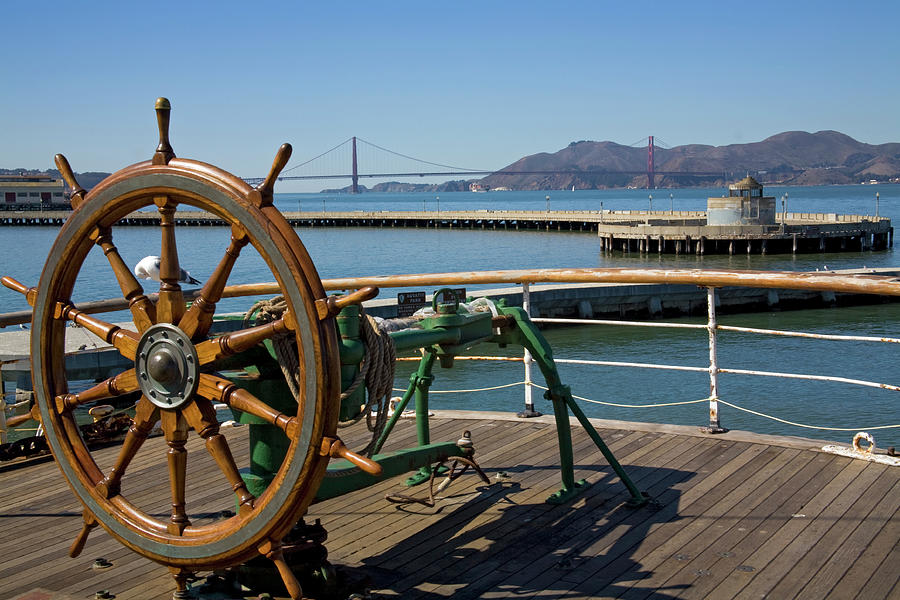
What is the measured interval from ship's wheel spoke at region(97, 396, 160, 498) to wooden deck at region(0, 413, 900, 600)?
361mm

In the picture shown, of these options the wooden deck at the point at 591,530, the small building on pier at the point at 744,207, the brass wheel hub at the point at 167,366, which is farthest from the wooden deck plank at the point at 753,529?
the small building on pier at the point at 744,207

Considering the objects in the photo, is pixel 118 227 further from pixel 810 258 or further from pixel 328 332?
pixel 328 332

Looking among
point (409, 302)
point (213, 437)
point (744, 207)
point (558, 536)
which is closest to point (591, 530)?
point (558, 536)

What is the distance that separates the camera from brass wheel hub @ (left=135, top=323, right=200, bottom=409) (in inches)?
107

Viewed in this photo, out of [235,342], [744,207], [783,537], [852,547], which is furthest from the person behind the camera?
[744,207]

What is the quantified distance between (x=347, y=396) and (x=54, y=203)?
463 feet

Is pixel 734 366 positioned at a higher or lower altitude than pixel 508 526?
lower

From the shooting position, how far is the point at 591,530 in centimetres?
378

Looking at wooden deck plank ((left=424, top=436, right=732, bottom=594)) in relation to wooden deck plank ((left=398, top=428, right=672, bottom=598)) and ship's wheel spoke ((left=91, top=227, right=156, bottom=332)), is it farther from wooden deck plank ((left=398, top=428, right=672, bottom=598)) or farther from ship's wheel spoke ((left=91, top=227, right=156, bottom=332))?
ship's wheel spoke ((left=91, top=227, right=156, bottom=332))

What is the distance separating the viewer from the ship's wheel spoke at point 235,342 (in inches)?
104

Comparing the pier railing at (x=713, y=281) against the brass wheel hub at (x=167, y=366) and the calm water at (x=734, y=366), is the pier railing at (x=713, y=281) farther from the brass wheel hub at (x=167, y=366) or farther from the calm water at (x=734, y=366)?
the calm water at (x=734, y=366)

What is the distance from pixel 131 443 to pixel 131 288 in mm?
486

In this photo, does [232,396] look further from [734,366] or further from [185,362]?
[734,366]

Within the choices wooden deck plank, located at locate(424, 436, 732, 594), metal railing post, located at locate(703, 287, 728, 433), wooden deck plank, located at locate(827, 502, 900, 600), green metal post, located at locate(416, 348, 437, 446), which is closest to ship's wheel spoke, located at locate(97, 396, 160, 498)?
wooden deck plank, located at locate(424, 436, 732, 594)
